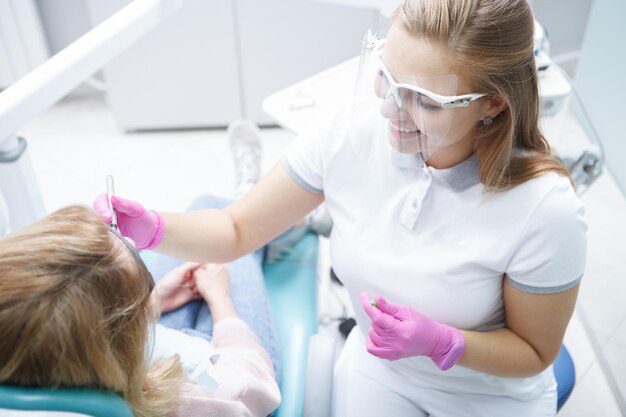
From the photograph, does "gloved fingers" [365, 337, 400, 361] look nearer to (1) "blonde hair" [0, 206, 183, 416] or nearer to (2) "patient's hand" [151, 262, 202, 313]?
(1) "blonde hair" [0, 206, 183, 416]

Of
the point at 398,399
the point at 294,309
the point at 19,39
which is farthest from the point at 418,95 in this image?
the point at 19,39

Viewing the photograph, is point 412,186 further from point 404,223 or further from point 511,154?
point 511,154

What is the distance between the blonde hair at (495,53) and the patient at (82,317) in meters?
0.59

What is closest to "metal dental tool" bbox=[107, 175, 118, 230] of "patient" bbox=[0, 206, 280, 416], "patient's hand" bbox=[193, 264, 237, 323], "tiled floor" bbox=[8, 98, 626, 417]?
"patient" bbox=[0, 206, 280, 416]

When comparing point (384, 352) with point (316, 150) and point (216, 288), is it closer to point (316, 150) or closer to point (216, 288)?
point (316, 150)

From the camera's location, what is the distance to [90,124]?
2.97m

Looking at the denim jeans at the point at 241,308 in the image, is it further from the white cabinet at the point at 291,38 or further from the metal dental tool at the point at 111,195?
the white cabinet at the point at 291,38

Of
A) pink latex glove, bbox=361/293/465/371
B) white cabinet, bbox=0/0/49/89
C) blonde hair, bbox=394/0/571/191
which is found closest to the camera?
blonde hair, bbox=394/0/571/191

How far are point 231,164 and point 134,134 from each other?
0.60m

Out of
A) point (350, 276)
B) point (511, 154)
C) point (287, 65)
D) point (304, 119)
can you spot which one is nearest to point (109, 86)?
point (287, 65)

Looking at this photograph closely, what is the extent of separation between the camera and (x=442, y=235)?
104cm

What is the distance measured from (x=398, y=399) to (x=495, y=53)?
0.78 metres

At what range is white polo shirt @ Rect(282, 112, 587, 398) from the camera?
951mm

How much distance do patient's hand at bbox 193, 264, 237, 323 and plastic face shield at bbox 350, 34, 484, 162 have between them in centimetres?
57
